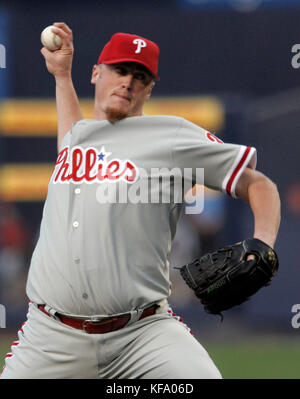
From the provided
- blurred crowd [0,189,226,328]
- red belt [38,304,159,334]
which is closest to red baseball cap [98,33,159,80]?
red belt [38,304,159,334]

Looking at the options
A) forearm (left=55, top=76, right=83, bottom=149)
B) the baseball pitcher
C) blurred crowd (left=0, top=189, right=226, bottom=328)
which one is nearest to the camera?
the baseball pitcher

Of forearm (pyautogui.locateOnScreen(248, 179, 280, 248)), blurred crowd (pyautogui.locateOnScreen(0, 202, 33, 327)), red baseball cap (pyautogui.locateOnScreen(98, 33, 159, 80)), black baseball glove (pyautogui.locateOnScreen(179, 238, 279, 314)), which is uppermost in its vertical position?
red baseball cap (pyautogui.locateOnScreen(98, 33, 159, 80))

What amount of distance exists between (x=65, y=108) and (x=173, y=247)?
20.2 ft

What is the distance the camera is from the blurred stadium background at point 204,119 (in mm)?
9352

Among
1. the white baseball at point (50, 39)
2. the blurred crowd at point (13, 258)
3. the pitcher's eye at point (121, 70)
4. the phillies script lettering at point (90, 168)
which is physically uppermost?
the white baseball at point (50, 39)

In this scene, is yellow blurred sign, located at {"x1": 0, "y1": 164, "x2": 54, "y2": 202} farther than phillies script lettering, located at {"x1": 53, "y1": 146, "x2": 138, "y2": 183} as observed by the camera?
Yes

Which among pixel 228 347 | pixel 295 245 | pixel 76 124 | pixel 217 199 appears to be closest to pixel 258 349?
pixel 228 347

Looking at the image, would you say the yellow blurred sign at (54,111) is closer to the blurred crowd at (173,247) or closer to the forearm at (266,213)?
the blurred crowd at (173,247)

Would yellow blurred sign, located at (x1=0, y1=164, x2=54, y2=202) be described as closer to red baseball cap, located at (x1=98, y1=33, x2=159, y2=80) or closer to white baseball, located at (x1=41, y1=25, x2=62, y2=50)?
white baseball, located at (x1=41, y1=25, x2=62, y2=50)

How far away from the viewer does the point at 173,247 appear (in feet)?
32.3

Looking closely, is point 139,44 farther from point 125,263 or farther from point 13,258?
point 13,258

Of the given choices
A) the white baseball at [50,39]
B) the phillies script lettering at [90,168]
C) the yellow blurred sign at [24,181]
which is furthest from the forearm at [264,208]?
the yellow blurred sign at [24,181]

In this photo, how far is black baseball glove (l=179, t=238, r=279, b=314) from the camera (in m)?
2.87

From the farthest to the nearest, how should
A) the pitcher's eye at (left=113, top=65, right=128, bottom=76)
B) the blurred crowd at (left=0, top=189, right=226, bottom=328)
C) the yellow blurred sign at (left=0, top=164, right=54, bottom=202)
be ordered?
the yellow blurred sign at (left=0, top=164, right=54, bottom=202) → the blurred crowd at (left=0, top=189, right=226, bottom=328) → the pitcher's eye at (left=113, top=65, right=128, bottom=76)
